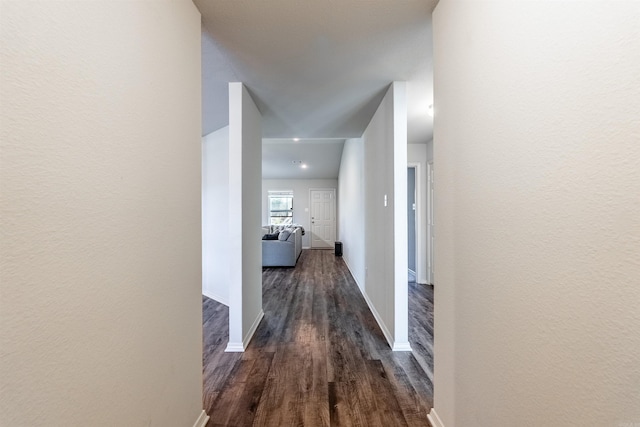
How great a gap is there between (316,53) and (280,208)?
26.1 ft

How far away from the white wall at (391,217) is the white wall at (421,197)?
177 cm

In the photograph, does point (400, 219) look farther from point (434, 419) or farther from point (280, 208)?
point (280, 208)

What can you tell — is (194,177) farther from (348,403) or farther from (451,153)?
(348,403)

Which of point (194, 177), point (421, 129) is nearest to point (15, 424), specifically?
point (194, 177)

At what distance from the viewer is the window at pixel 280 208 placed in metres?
9.52

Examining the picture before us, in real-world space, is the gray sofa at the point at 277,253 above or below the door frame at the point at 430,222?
below

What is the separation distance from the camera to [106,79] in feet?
2.71

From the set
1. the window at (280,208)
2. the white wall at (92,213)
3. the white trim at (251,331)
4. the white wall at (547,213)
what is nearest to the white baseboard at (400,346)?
the white wall at (547,213)

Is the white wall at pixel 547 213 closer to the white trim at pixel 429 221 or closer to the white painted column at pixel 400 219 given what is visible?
the white painted column at pixel 400 219

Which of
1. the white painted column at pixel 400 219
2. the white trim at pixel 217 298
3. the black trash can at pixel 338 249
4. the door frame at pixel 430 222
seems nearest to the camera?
the white painted column at pixel 400 219

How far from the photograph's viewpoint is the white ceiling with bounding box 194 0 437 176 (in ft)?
4.88

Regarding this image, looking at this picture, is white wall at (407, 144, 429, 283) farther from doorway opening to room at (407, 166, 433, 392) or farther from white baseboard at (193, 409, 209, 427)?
white baseboard at (193, 409, 209, 427)

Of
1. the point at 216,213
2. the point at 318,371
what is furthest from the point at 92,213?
the point at 216,213

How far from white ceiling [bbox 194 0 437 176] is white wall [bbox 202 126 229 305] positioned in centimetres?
78
